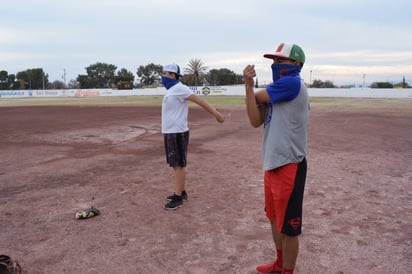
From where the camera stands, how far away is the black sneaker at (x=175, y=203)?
16.2 feet

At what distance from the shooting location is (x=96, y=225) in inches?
173

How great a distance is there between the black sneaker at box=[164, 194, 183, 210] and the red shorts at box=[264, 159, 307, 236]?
7.41 feet

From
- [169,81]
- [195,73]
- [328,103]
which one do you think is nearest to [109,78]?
[195,73]

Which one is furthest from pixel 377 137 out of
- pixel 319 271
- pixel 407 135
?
pixel 319 271

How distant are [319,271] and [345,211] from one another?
5.72 feet

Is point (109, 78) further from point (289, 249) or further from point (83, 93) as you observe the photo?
point (289, 249)

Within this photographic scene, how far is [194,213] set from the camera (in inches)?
188

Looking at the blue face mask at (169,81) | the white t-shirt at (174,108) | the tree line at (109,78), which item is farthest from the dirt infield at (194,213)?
the tree line at (109,78)

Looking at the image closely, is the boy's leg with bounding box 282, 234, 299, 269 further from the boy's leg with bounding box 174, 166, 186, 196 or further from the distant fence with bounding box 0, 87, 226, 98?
the distant fence with bounding box 0, 87, 226, 98

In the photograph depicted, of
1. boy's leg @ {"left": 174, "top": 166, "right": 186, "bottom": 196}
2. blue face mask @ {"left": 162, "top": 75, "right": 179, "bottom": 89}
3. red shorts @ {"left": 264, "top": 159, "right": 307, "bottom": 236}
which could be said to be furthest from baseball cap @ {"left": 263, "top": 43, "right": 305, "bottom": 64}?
boy's leg @ {"left": 174, "top": 166, "right": 186, "bottom": 196}

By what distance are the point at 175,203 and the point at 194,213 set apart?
345 mm

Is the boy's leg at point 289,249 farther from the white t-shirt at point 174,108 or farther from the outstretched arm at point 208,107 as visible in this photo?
the white t-shirt at point 174,108

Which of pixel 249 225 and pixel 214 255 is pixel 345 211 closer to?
pixel 249 225

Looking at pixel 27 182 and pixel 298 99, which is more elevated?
pixel 298 99
